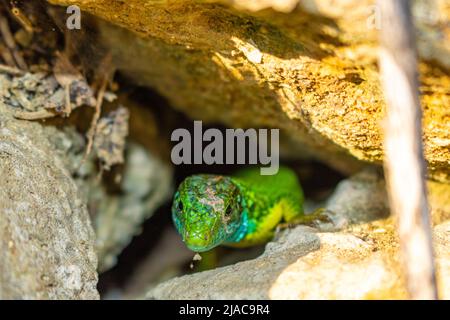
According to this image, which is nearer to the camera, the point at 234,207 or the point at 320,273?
the point at 320,273

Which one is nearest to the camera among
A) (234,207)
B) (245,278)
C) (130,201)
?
(245,278)

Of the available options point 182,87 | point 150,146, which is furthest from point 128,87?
point 150,146

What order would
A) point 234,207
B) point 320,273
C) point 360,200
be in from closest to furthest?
point 320,273, point 234,207, point 360,200

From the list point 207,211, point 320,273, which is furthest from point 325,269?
point 207,211

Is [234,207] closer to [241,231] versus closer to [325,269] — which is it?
[241,231]

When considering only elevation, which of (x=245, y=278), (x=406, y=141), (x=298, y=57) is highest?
(x=298, y=57)

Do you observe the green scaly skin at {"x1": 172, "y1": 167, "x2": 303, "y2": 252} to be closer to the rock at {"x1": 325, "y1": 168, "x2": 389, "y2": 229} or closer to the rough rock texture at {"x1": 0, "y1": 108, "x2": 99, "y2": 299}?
the rock at {"x1": 325, "y1": 168, "x2": 389, "y2": 229}

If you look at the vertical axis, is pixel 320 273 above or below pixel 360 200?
below

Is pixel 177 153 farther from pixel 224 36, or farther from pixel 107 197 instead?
pixel 224 36
